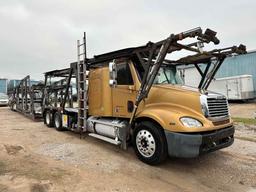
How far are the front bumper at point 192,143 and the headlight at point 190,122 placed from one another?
168mm

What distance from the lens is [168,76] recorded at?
6.11 meters

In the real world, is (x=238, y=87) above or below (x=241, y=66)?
below

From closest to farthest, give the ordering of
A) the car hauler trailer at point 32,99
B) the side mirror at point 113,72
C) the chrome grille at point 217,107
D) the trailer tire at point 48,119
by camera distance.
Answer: the chrome grille at point 217,107 → the side mirror at point 113,72 → the trailer tire at point 48,119 → the car hauler trailer at point 32,99

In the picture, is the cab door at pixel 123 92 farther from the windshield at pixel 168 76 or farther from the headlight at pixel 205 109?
the headlight at pixel 205 109

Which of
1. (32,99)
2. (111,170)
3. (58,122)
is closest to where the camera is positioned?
(111,170)

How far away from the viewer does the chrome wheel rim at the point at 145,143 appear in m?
4.82

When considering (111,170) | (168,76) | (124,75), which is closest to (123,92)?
(124,75)

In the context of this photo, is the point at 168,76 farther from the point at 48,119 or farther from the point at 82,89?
the point at 48,119

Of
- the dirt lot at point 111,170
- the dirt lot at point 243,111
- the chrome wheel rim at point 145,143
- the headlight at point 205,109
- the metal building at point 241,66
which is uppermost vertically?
the metal building at point 241,66

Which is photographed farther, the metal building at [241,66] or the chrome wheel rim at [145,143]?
the metal building at [241,66]

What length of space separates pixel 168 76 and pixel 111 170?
2.79m

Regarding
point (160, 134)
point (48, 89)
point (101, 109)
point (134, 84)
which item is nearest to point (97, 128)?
point (101, 109)

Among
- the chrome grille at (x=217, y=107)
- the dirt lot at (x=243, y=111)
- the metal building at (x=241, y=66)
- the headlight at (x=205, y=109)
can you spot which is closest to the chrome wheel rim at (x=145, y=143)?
the headlight at (x=205, y=109)

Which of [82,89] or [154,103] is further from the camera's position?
[82,89]
